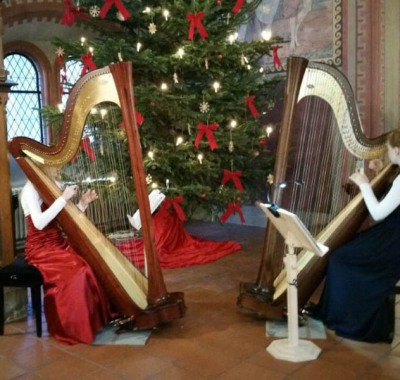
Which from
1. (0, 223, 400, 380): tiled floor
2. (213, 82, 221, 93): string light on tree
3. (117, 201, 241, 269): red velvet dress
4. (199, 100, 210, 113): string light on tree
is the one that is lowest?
(0, 223, 400, 380): tiled floor

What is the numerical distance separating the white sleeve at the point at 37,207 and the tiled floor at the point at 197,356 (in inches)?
30.2

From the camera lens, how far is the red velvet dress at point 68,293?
315 cm

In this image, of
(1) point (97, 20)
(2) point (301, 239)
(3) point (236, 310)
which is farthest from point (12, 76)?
(2) point (301, 239)

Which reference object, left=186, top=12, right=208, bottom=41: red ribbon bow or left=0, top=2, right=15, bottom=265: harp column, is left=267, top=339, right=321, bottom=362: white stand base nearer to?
left=0, top=2, right=15, bottom=265: harp column

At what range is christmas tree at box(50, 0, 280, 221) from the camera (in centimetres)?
486

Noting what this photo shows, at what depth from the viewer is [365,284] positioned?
3.13 m

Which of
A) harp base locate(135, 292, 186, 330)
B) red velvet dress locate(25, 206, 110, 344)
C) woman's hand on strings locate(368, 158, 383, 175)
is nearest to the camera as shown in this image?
harp base locate(135, 292, 186, 330)

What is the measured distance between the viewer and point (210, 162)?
5.09 meters

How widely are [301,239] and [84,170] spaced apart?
2.66 metres

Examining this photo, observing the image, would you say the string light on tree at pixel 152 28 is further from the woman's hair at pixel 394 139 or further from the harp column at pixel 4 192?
the woman's hair at pixel 394 139

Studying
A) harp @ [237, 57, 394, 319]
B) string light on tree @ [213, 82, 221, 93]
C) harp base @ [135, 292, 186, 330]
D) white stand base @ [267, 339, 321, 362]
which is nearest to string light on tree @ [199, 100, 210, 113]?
string light on tree @ [213, 82, 221, 93]

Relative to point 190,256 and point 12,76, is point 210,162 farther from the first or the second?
point 12,76

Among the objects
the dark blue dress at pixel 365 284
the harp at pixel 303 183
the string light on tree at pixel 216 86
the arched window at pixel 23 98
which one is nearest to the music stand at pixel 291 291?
the harp at pixel 303 183

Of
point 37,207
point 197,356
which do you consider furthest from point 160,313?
point 37,207
